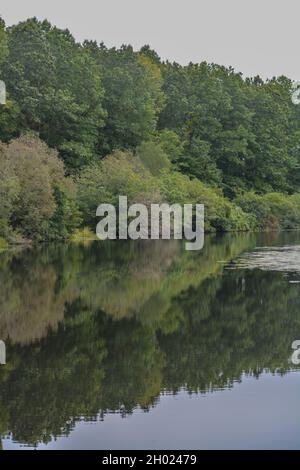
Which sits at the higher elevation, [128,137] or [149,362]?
[128,137]

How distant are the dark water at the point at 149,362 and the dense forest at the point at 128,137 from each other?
19.6 m

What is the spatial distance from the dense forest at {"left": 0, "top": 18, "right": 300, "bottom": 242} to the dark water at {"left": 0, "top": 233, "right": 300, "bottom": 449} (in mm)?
19637

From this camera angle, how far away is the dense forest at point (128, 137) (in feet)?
140

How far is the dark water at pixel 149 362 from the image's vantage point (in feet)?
24.8

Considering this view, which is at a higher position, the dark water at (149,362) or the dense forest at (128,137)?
the dense forest at (128,137)

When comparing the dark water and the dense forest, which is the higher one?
the dense forest

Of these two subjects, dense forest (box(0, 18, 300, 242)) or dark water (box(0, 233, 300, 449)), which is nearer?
dark water (box(0, 233, 300, 449))

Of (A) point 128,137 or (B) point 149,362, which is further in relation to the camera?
(A) point 128,137

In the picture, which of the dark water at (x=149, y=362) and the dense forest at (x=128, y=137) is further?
the dense forest at (x=128, y=137)

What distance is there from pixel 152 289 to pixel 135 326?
566cm

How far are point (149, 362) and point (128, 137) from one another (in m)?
57.0

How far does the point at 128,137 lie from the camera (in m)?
66.6

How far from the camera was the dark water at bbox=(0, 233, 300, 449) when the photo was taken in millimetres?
7570
